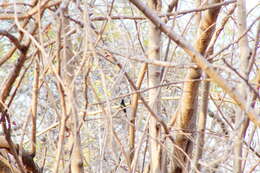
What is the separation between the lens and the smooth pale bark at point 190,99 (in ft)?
4.53

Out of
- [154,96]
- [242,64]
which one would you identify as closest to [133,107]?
[154,96]

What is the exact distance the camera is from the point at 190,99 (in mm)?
1466

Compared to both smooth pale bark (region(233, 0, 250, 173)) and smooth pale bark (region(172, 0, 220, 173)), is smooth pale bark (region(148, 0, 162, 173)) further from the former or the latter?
smooth pale bark (region(233, 0, 250, 173))

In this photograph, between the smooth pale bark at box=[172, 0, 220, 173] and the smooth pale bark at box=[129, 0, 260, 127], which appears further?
the smooth pale bark at box=[172, 0, 220, 173]

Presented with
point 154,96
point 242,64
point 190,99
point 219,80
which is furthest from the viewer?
point 190,99

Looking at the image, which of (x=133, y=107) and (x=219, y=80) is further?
(x=133, y=107)

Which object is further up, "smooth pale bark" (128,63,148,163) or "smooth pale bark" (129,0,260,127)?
"smooth pale bark" (129,0,260,127)

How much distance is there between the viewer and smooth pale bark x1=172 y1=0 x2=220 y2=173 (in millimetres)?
1380

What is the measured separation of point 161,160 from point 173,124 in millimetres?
246

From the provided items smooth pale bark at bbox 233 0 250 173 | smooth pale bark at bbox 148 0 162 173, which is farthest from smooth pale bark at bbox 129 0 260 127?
smooth pale bark at bbox 148 0 162 173

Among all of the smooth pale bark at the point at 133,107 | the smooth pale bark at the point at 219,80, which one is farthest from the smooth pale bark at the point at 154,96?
the smooth pale bark at the point at 219,80

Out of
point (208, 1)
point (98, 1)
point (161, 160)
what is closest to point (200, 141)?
point (161, 160)

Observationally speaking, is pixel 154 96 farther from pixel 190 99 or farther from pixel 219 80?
pixel 219 80

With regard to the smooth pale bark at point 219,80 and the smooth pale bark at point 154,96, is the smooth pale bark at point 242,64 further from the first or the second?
the smooth pale bark at point 154,96
